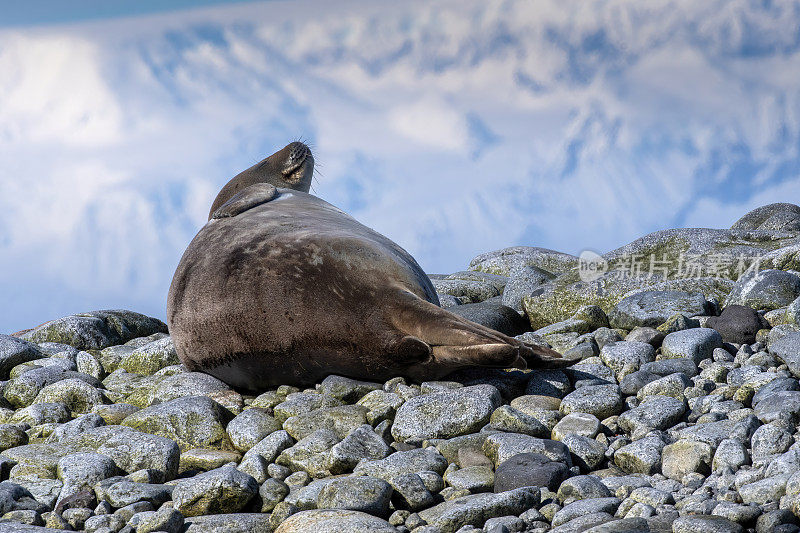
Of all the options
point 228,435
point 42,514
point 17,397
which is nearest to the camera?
point 42,514

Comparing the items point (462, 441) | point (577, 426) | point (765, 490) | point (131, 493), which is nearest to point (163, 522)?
point (131, 493)

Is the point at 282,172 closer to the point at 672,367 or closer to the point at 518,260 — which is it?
the point at 672,367

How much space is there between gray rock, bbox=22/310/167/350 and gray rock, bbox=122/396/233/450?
420cm

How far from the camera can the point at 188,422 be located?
5.88 meters

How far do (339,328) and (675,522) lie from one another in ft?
9.67

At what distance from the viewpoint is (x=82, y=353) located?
855 centimetres

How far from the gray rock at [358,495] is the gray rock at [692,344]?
11.1 ft

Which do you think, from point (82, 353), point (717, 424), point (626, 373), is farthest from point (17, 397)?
point (717, 424)

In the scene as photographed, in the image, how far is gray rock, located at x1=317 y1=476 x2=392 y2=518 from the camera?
4.15 metres

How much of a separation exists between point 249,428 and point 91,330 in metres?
5.12

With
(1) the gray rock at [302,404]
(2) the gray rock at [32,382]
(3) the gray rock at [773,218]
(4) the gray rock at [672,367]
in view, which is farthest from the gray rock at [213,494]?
(3) the gray rock at [773,218]

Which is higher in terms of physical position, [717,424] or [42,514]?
[717,424]

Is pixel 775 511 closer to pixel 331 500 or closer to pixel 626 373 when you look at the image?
pixel 331 500

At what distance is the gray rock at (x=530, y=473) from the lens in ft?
14.3
